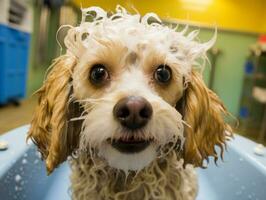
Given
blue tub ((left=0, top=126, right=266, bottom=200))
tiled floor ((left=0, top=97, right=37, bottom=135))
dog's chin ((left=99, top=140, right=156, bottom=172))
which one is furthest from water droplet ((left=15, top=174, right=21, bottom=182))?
tiled floor ((left=0, top=97, right=37, bottom=135))

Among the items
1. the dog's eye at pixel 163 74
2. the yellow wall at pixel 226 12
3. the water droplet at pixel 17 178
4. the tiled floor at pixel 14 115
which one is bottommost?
the tiled floor at pixel 14 115

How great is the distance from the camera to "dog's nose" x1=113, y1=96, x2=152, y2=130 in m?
0.57

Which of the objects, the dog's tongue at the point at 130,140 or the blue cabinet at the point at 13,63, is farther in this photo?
the blue cabinet at the point at 13,63

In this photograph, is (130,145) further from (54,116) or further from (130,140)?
(54,116)

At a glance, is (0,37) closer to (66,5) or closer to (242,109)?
(66,5)

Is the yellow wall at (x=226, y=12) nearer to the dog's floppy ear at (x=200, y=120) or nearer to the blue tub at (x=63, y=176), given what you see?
the blue tub at (x=63, y=176)

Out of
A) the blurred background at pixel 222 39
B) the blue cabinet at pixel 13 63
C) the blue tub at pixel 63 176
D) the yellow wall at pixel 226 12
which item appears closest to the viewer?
Result: the blue tub at pixel 63 176

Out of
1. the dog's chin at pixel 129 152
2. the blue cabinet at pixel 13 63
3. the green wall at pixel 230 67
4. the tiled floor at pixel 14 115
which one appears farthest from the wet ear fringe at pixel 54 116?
the green wall at pixel 230 67

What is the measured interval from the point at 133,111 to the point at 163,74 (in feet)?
0.54

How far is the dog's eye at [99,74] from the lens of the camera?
0.69 meters

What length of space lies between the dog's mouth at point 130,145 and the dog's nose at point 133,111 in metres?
0.04

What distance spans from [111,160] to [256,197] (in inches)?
26.6

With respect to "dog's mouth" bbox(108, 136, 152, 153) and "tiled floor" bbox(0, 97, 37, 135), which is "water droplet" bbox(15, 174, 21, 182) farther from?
"tiled floor" bbox(0, 97, 37, 135)

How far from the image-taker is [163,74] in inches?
27.8
